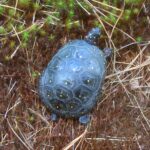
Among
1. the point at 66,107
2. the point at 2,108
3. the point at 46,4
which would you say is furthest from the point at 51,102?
the point at 46,4

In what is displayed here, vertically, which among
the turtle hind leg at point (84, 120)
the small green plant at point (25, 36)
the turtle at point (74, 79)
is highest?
the small green plant at point (25, 36)

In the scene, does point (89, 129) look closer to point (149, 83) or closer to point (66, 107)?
point (66, 107)

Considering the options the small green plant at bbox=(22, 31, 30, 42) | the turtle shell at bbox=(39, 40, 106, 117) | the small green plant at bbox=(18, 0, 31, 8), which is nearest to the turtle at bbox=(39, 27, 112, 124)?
the turtle shell at bbox=(39, 40, 106, 117)

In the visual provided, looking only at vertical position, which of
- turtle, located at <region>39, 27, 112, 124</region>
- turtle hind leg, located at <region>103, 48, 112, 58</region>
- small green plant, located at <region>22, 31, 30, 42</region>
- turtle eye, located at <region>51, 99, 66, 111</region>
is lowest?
turtle eye, located at <region>51, 99, 66, 111</region>

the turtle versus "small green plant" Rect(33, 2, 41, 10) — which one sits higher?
"small green plant" Rect(33, 2, 41, 10)

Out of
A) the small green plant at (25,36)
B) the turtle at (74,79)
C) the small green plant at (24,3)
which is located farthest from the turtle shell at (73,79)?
the small green plant at (24,3)

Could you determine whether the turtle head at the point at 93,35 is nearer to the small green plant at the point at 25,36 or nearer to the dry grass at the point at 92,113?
the dry grass at the point at 92,113

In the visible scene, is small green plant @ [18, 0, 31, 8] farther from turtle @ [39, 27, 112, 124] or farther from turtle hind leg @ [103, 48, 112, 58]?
turtle hind leg @ [103, 48, 112, 58]
